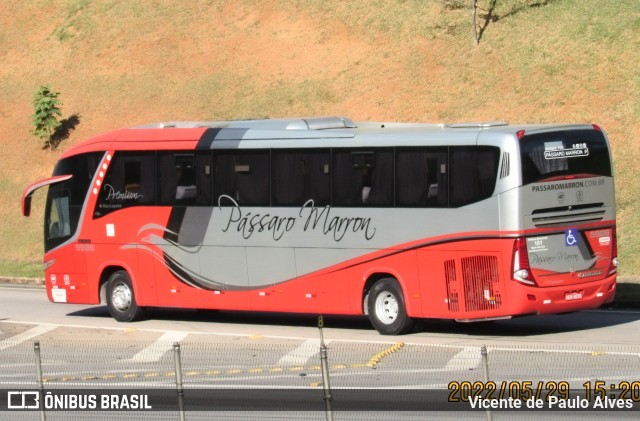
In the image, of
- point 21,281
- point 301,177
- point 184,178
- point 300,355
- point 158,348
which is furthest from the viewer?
point 21,281

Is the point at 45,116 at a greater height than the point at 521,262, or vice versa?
the point at 45,116

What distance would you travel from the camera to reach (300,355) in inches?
684

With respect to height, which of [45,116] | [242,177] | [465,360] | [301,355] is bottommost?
[465,360]

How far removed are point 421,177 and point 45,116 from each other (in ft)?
113

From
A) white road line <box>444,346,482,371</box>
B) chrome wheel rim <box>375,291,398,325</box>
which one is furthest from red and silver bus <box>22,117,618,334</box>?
white road line <box>444,346,482,371</box>

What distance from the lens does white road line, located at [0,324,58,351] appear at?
21.6 m

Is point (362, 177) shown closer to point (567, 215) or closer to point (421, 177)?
point (421, 177)

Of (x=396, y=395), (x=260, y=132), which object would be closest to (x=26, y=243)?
(x=260, y=132)

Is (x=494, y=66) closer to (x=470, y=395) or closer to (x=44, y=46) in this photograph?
(x=44, y=46)

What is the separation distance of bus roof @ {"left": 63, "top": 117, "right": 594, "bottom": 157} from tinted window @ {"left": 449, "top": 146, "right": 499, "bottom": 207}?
243 millimetres

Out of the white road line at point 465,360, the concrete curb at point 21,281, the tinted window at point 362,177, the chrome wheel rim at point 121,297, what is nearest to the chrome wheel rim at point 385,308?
the tinted window at point 362,177

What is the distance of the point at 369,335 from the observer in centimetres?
2117

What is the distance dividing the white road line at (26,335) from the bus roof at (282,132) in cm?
357

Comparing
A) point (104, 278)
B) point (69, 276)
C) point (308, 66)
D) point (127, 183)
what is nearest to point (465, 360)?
point (127, 183)
